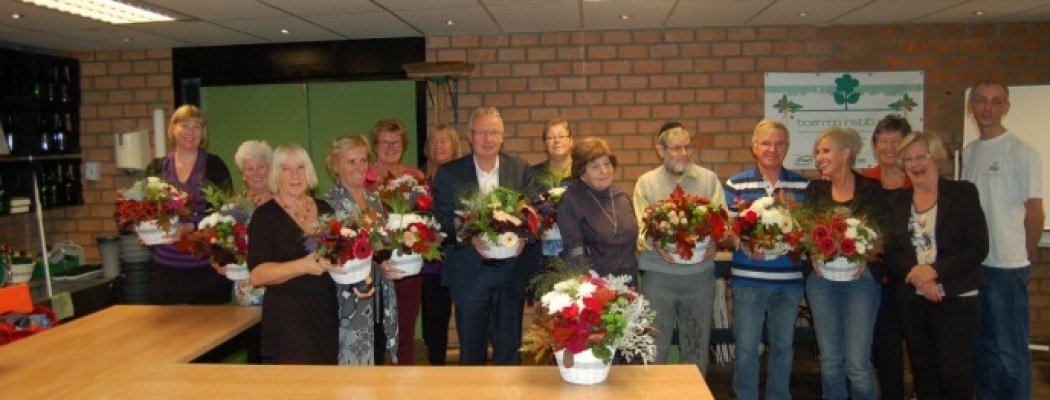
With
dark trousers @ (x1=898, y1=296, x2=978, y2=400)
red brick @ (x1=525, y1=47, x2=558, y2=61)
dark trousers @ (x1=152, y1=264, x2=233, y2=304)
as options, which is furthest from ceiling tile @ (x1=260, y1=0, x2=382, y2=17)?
dark trousers @ (x1=898, y1=296, x2=978, y2=400)

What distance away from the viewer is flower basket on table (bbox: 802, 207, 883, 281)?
135 inches

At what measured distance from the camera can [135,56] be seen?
257 inches

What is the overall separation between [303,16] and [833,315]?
3.72 m

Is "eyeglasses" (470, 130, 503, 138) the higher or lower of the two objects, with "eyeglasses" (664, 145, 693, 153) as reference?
higher

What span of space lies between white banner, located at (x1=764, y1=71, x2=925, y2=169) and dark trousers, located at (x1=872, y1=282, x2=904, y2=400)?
2.40 meters

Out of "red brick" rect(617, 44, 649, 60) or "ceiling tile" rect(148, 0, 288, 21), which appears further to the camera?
"red brick" rect(617, 44, 649, 60)

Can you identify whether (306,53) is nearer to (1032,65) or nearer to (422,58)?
(422,58)

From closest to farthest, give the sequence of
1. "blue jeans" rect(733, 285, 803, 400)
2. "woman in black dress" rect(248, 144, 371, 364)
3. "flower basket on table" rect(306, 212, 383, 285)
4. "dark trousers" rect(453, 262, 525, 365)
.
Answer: "flower basket on table" rect(306, 212, 383, 285)
"woman in black dress" rect(248, 144, 371, 364)
"dark trousers" rect(453, 262, 525, 365)
"blue jeans" rect(733, 285, 803, 400)

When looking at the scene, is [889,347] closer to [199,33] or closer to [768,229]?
[768,229]

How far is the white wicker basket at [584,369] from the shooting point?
2.41 meters

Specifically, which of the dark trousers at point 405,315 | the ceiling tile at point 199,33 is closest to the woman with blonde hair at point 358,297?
the dark trousers at point 405,315

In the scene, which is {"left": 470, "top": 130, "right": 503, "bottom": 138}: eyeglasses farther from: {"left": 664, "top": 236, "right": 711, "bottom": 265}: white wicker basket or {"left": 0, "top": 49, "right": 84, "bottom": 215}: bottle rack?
{"left": 0, "top": 49, "right": 84, "bottom": 215}: bottle rack

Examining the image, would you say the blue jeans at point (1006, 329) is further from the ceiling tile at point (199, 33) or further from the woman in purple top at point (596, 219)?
the ceiling tile at point (199, 33)

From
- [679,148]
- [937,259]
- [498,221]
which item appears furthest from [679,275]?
[937,259]
